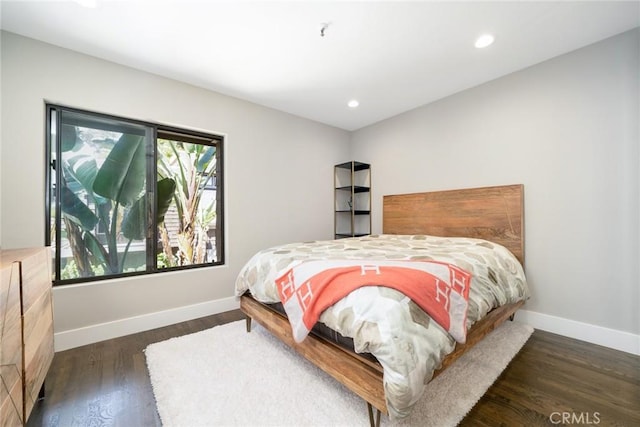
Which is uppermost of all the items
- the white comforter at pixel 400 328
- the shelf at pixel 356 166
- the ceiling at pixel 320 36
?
the ceiling at pixel 320 36

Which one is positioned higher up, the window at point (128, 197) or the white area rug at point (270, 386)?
the window at point (128, 197)

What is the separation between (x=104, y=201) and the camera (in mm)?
2406

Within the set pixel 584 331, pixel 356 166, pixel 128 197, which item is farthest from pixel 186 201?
pixel 584 331

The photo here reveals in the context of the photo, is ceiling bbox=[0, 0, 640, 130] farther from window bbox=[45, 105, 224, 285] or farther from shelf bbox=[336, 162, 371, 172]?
shelf bbox=[336, 162, 371, 172]


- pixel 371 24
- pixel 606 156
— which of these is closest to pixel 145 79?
pixel 371 24

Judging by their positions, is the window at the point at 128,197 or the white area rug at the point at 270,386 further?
the window at the point at 128,197

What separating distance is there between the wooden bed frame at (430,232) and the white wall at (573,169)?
149 mm

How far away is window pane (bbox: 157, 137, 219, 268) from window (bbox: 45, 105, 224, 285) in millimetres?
10

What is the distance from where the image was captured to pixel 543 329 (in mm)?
2369

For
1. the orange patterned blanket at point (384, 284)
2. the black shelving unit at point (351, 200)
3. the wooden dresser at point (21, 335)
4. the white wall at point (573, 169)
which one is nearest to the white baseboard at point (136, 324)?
the wooden dresser at point (21, 335)

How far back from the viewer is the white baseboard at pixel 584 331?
1970 millimetres

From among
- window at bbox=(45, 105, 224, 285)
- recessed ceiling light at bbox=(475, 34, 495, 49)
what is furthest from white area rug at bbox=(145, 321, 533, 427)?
recessed ceiling light at bbox=(475, 34, 495, 49)

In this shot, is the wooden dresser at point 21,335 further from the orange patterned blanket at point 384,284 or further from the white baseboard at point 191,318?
the orange patterned blanket at point 384,284

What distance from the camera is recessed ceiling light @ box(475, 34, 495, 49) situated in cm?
205
